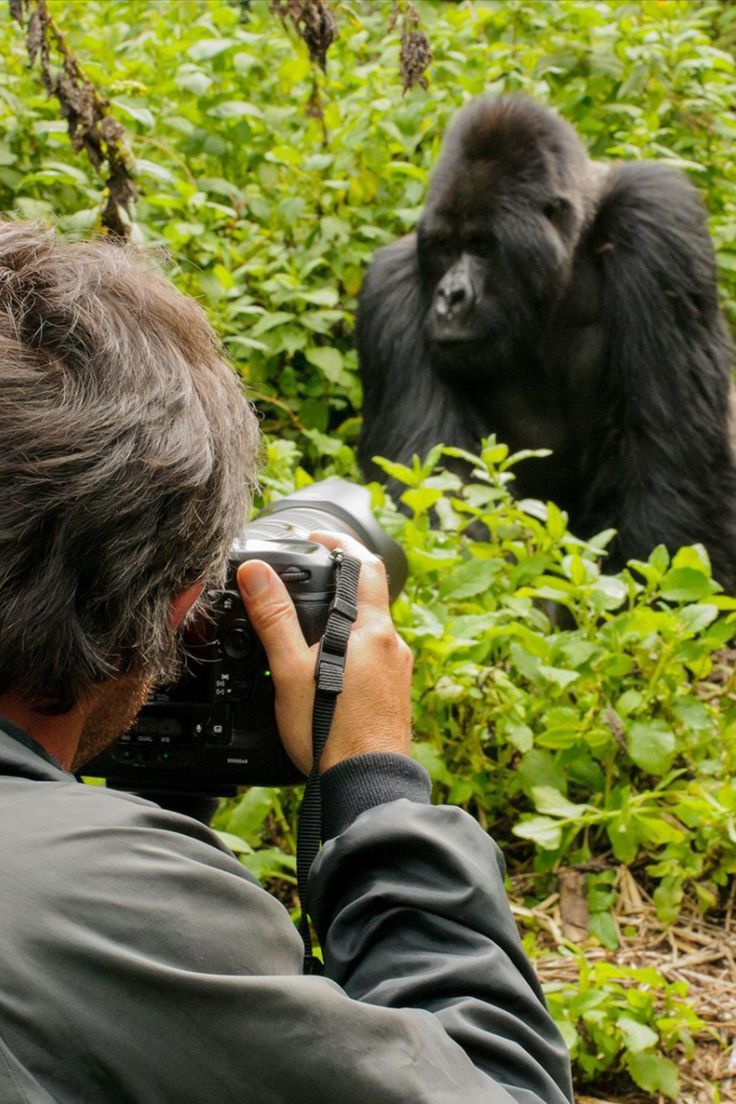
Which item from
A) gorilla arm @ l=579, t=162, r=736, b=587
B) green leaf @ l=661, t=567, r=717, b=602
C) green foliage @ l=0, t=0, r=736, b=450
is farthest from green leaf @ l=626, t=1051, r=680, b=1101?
green foliage @ l=0, t=0, r=736, b=450

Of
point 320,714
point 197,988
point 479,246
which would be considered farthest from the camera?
point 479,246

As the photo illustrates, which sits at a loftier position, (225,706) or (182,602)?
(182,602)

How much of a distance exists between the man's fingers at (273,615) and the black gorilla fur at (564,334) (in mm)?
Answer: 2520

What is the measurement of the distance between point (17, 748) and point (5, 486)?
0.62 feet

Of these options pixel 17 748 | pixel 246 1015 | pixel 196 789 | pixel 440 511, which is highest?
pixel 17 748

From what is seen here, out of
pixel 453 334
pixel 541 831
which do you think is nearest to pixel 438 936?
pixel 541 831

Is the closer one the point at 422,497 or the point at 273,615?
the point at 273,615

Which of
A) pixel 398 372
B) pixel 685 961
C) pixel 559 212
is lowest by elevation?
pixel 685 961

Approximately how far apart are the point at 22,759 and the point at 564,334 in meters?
3.35

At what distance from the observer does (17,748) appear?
3.43ft

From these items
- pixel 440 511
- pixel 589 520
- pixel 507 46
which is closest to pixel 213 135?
pixel 507 46

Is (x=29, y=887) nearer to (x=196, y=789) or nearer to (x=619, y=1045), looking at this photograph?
(x=196, y=789)

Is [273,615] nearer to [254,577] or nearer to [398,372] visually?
[254,577]

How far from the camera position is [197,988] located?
94cm
